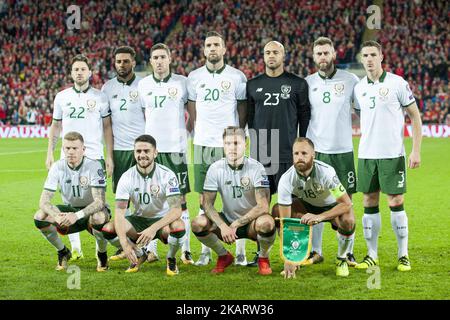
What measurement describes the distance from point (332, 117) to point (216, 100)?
3.76 ft

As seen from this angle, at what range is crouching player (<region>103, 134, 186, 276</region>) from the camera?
6.13 meters

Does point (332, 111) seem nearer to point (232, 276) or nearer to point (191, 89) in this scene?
point (191, 89)

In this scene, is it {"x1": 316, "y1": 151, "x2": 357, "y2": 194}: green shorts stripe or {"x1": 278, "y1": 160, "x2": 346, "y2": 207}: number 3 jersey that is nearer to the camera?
{"x1": 278, "y1": 160, "x2": 346, "y2": 207}: number 3 jersey

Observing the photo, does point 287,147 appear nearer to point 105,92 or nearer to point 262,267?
point 262,267

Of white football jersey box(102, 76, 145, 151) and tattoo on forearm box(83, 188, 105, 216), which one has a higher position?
white football jersey box(102, 76, 145, 151)

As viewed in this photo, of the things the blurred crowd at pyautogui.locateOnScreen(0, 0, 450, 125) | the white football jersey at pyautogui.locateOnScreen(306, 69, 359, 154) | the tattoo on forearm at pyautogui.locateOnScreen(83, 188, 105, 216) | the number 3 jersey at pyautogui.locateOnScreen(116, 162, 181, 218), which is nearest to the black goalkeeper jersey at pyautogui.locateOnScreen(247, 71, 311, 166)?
the white football jersey at pyautogui.locateOnScreen(306, 69, 359, 154)

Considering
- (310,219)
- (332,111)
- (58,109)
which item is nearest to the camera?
(310,219)

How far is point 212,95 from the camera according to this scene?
6910 mm

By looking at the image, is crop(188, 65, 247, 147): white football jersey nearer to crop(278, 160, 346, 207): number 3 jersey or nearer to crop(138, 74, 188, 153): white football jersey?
crop(138, 74, 188, 153): white football jersey

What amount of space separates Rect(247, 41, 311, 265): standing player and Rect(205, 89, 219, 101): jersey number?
1.08ft

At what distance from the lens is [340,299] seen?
209 inches

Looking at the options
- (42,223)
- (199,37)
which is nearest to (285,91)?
(42,223)

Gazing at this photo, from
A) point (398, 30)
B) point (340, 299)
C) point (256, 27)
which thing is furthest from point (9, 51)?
point (340, 299)

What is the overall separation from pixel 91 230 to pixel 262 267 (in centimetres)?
162
